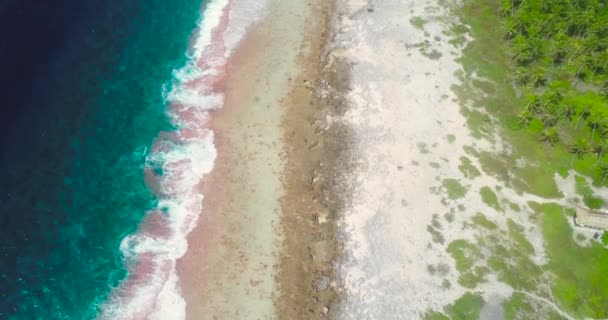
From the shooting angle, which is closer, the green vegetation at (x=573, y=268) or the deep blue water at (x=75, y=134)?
the green vegetation at (x=573, y=268)

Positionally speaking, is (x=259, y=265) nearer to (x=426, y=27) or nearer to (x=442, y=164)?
(x=442, y=164)

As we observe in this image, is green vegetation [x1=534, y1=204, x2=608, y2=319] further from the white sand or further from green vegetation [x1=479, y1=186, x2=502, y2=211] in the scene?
green vegetation [x1=479, y1=186, x2=502, y2=211]

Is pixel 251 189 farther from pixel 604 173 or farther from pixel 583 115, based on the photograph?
pixel 583 115

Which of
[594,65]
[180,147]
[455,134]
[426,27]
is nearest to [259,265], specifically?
[180,147]

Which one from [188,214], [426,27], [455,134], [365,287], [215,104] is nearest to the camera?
[365,287]

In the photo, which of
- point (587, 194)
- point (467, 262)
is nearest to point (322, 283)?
point (467, 262)

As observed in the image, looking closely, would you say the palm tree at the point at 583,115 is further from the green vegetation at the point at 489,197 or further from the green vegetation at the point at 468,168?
the green vegetation at the point at 489,197

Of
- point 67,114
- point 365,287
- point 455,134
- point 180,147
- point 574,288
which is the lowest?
point 574,288

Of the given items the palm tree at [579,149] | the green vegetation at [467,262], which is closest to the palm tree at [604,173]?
the palm tree at [579,149]
